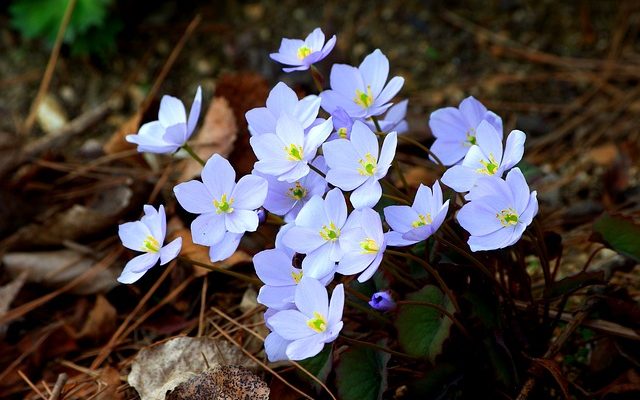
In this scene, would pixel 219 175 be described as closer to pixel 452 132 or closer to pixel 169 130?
pixel 169 130

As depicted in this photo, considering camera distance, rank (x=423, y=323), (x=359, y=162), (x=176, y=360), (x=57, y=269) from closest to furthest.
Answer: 1. (x=359, y=162)
2. (x=423, y=323)
3. (x=176, y=360)
4. (x=57, y=269)

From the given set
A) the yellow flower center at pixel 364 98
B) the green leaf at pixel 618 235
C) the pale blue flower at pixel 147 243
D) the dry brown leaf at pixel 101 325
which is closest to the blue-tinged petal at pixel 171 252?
the pale blue flower at pixel 147 243

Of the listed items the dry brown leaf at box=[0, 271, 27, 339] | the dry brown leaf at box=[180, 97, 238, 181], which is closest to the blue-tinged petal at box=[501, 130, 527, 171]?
the dry brown leaf at box=[180, 97, 238, 181]

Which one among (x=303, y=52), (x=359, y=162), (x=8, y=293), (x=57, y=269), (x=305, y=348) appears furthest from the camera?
(x=57, y=269)

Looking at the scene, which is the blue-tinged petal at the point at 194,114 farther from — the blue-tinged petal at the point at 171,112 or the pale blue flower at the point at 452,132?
the pale blue flower at the point at 452,132

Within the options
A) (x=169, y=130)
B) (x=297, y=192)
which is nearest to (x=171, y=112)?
(x=169, y=130)

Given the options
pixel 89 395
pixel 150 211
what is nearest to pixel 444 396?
pixel 150 211

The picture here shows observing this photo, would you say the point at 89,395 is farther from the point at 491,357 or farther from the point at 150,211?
the point at 491,357

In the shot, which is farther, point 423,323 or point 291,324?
point 423,323

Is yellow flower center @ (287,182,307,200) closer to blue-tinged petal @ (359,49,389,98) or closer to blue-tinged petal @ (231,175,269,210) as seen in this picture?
blue-tinged petal @ (231,175,269,210)
